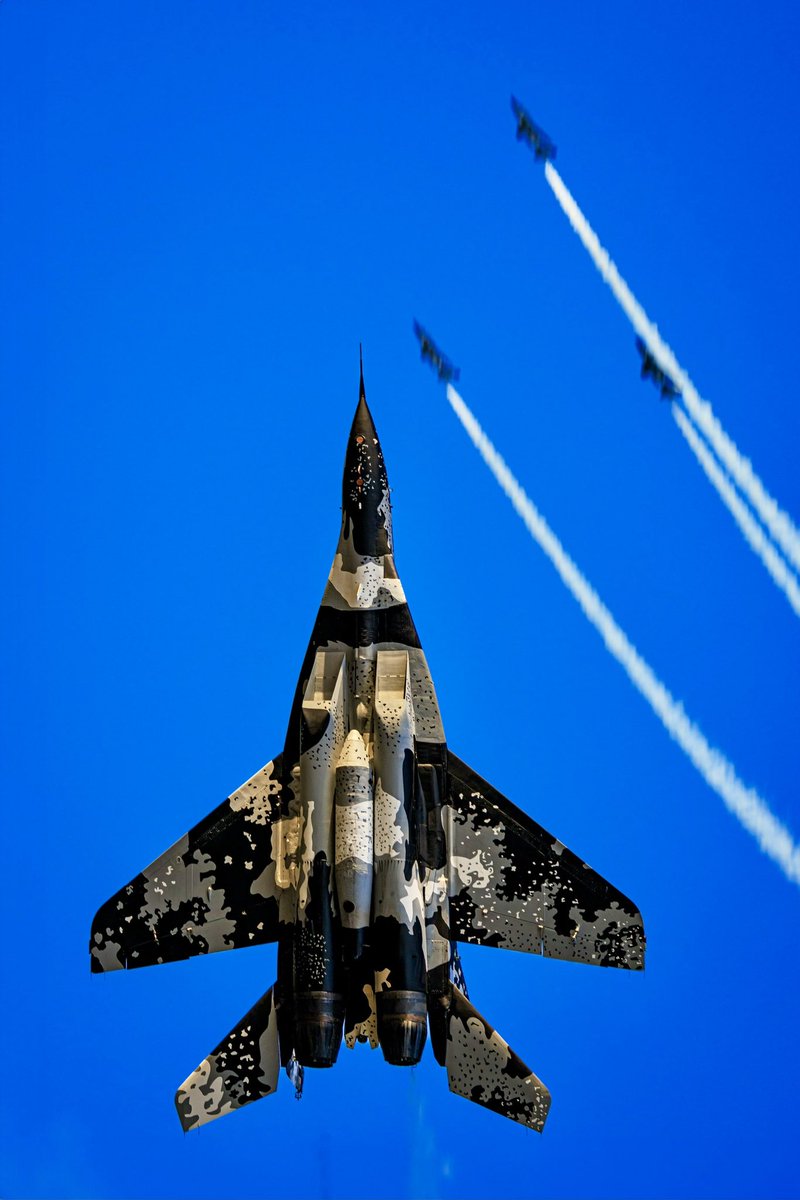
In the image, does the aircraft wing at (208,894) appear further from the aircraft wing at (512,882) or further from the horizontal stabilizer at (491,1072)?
the horizontal stabilizer at (491,1072)

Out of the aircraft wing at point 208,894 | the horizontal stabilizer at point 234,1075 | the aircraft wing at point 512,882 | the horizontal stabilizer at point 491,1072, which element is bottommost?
the horizontal stabilizer at point 491,1072

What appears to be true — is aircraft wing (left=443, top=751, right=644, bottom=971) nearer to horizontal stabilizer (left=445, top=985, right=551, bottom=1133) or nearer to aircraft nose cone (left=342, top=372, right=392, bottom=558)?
horizontal stabilizer (left=445, top=985, right=551, bottom=1133)

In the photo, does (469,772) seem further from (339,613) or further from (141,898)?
(141,898)

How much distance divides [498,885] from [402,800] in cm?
209

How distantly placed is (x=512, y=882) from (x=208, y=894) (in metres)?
3.31

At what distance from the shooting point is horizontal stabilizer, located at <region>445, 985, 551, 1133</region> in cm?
2031

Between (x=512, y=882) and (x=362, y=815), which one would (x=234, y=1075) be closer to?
(x=362, y=815)

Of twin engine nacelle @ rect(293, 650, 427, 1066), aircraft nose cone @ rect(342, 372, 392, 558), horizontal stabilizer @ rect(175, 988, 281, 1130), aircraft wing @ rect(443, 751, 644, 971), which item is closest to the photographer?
twin engine nacelle @ rect(293, 650, 427, 1066)

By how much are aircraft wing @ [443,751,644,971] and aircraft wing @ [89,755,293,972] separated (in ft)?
6.53

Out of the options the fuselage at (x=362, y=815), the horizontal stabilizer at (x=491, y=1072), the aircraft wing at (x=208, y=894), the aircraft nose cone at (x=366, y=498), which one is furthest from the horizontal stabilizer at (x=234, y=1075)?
the aircraft nose cone at (x=366, y=498)

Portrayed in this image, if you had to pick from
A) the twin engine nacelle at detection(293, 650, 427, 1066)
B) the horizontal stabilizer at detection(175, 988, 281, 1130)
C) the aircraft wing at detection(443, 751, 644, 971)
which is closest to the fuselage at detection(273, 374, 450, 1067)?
the twin engine nacelle at detection(293, 650, 427, 1066)

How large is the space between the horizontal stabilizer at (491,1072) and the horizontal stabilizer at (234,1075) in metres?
Answer: 1.88

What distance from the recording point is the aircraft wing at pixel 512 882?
68.8 feet

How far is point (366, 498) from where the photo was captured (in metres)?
20.5
